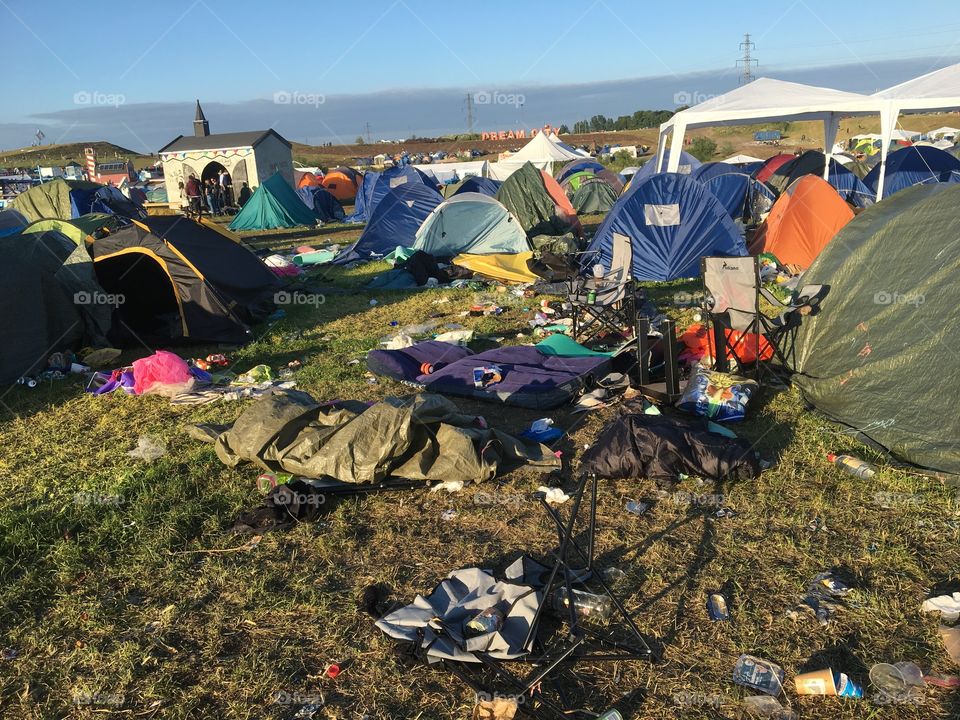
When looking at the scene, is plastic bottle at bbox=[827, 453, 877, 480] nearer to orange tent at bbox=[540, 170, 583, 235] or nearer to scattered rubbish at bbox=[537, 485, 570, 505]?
scattered rubbish at bbox=[537, 485, 570, 505]

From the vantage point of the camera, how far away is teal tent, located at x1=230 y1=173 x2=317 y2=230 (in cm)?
2138

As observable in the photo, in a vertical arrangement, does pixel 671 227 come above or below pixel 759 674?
above

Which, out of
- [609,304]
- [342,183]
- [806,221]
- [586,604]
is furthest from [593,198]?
[586,604]

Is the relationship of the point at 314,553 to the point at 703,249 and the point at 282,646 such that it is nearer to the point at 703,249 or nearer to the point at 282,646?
the point at 282,646

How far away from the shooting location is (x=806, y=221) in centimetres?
1180

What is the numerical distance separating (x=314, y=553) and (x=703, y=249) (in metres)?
8.68

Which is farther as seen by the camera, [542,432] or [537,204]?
[537,204]

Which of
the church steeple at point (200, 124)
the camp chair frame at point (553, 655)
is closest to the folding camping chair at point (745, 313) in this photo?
the camp chair frame at point (553, 655)

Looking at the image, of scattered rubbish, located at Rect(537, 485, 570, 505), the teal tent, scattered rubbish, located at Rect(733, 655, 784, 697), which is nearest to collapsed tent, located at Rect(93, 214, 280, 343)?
scattered rubbish, located at Rect(537, 485, 570, 505)

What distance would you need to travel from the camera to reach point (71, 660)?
3.44 m

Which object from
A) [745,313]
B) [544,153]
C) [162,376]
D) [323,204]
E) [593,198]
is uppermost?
[544,153]

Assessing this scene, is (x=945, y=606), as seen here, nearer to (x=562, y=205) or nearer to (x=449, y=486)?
(x=449, y=486)

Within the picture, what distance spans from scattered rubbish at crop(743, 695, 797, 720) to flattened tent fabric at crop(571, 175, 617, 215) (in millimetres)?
19694

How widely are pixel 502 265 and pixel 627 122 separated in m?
74.7
